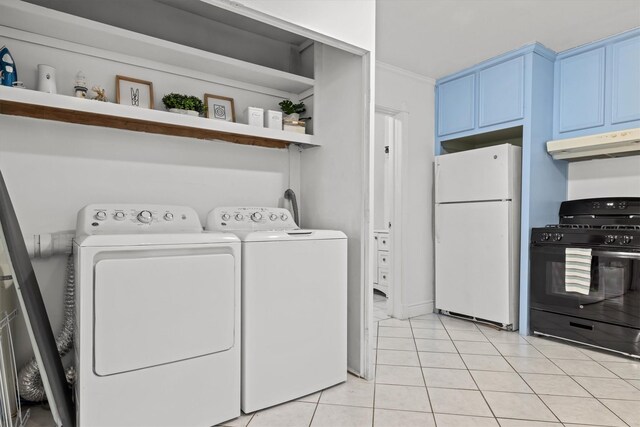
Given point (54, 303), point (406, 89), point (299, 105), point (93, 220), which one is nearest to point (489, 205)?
point (406, 89)

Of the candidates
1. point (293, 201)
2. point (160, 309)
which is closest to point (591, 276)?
point (293, 201)

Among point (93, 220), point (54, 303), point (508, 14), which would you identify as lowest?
point (54, 303)

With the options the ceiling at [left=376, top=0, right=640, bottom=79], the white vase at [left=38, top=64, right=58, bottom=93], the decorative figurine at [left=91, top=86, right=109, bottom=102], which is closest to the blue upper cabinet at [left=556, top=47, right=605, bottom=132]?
the ceiling at [left=376, top=0, right=640, bottom=79]

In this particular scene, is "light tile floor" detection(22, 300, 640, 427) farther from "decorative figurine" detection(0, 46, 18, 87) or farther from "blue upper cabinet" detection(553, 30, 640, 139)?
"blue upper cabinet" detection(553, 30, 640, 139)

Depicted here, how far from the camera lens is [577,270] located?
9.02 ft

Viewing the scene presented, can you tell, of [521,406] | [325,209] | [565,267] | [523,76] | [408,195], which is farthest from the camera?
[408,195]

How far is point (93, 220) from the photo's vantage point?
177cm

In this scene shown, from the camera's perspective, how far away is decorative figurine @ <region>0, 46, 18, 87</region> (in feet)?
5.59

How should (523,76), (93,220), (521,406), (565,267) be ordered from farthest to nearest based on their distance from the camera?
(523,76)
(565,267)
(521,406)
(93,220)

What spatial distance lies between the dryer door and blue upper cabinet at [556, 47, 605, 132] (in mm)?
3083

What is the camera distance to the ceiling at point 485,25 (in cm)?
249

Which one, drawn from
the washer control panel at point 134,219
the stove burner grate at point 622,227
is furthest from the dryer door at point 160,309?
the stove burner grate at point 622,227

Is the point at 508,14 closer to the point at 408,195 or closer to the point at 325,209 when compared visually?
the point at 408,195

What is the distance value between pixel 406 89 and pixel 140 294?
10.1 feet
